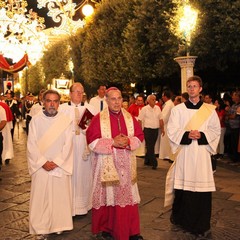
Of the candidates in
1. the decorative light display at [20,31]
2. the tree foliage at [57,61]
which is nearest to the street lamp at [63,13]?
the decorative light display at [20,31]

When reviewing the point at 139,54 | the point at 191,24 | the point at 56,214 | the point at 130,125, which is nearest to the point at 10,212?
the point at 56,214

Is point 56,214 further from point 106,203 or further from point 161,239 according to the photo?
Result: point 161,239

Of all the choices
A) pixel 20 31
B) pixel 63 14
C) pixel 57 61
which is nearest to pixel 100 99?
pixel 63 14

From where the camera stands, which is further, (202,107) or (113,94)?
(202,107)

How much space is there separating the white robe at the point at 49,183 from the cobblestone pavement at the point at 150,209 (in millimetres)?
272

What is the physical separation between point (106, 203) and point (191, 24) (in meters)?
9.12

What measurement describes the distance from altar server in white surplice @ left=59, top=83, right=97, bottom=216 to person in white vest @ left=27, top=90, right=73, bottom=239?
88 centimetres

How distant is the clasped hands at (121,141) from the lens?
504 cm

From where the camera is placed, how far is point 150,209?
22.4 ft

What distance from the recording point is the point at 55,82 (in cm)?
2214

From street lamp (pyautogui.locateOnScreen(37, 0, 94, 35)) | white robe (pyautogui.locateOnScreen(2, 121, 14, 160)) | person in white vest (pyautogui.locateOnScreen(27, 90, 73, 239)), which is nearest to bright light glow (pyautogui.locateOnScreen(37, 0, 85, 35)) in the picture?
street lamp (pyautogui.locateOnScreen(37, 0, 94, 35))

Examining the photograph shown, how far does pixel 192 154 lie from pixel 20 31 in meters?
24.2

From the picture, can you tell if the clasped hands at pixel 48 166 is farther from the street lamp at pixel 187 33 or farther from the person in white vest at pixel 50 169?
the street lamp at pixel 187 33

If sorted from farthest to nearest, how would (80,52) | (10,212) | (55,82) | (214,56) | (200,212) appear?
(80,52) < (55,82) < (214,56) < (10,212) < (200,212)
